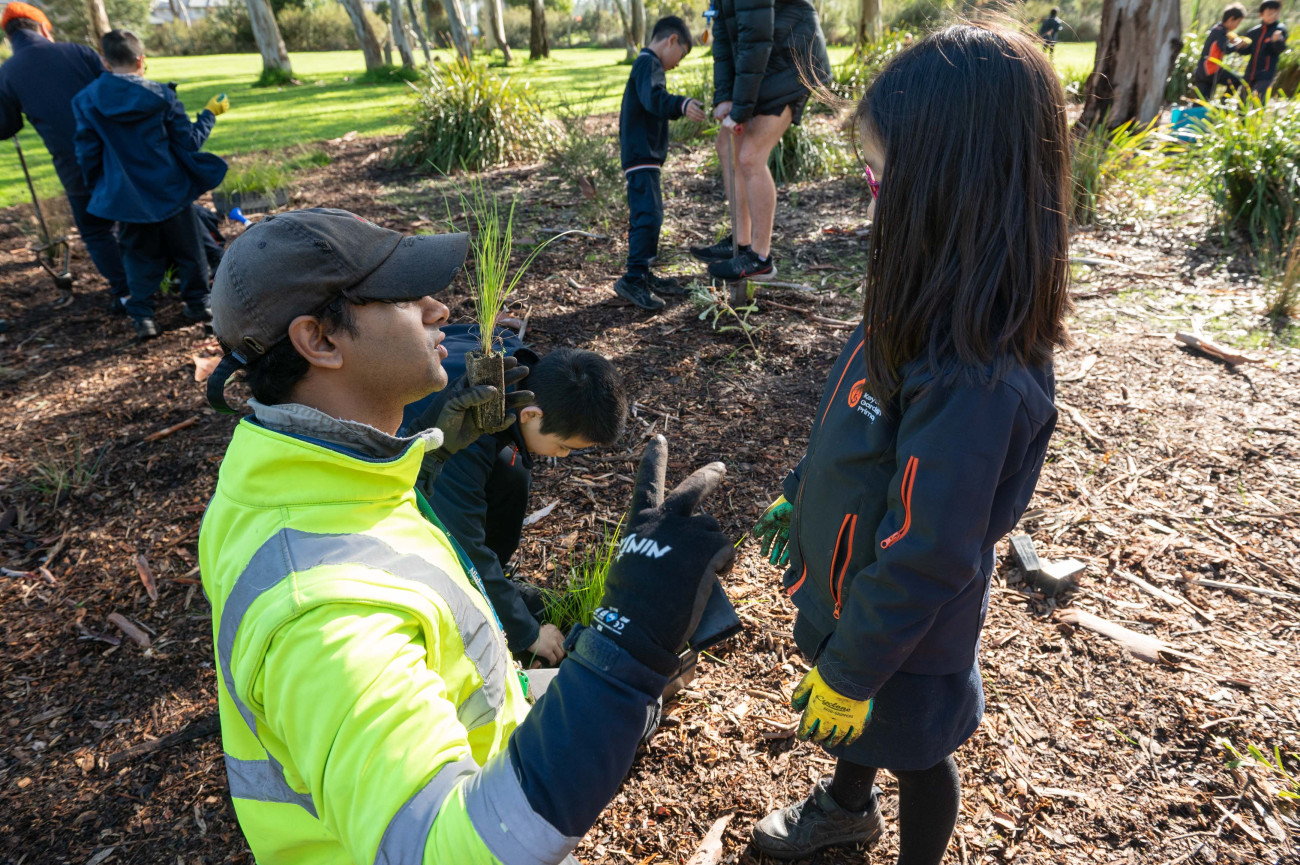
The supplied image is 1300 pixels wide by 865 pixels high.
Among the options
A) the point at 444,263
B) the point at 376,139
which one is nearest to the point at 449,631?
the point at 444,263

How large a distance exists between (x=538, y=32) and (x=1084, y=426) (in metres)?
25.9

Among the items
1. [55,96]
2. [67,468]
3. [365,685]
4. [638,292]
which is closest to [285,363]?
[365,685]

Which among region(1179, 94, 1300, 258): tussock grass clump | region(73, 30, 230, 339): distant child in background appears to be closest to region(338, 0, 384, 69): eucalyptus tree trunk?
region(73, 30, 230, 339): distant child in background

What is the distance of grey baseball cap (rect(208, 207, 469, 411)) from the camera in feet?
4.33

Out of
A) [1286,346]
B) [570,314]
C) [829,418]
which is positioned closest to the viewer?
[829,418]

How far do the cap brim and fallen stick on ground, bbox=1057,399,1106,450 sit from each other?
148 inches

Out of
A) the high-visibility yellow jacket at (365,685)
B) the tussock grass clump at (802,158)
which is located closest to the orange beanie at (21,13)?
the high-visibility yellow jacket at (365,685)

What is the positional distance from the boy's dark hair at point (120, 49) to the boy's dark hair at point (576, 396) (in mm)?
4514

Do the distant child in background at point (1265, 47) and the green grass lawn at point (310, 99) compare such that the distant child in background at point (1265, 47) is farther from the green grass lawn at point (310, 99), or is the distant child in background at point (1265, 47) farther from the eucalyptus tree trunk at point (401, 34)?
the eucalyptus tree trunk at point (401, 34)

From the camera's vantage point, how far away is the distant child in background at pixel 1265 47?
10.2m

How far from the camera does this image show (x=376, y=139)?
1102cm

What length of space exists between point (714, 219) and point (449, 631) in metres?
6.56

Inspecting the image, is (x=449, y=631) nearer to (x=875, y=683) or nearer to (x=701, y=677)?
(x=875, y=683)

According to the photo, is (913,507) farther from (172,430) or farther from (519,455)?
(172,430)
